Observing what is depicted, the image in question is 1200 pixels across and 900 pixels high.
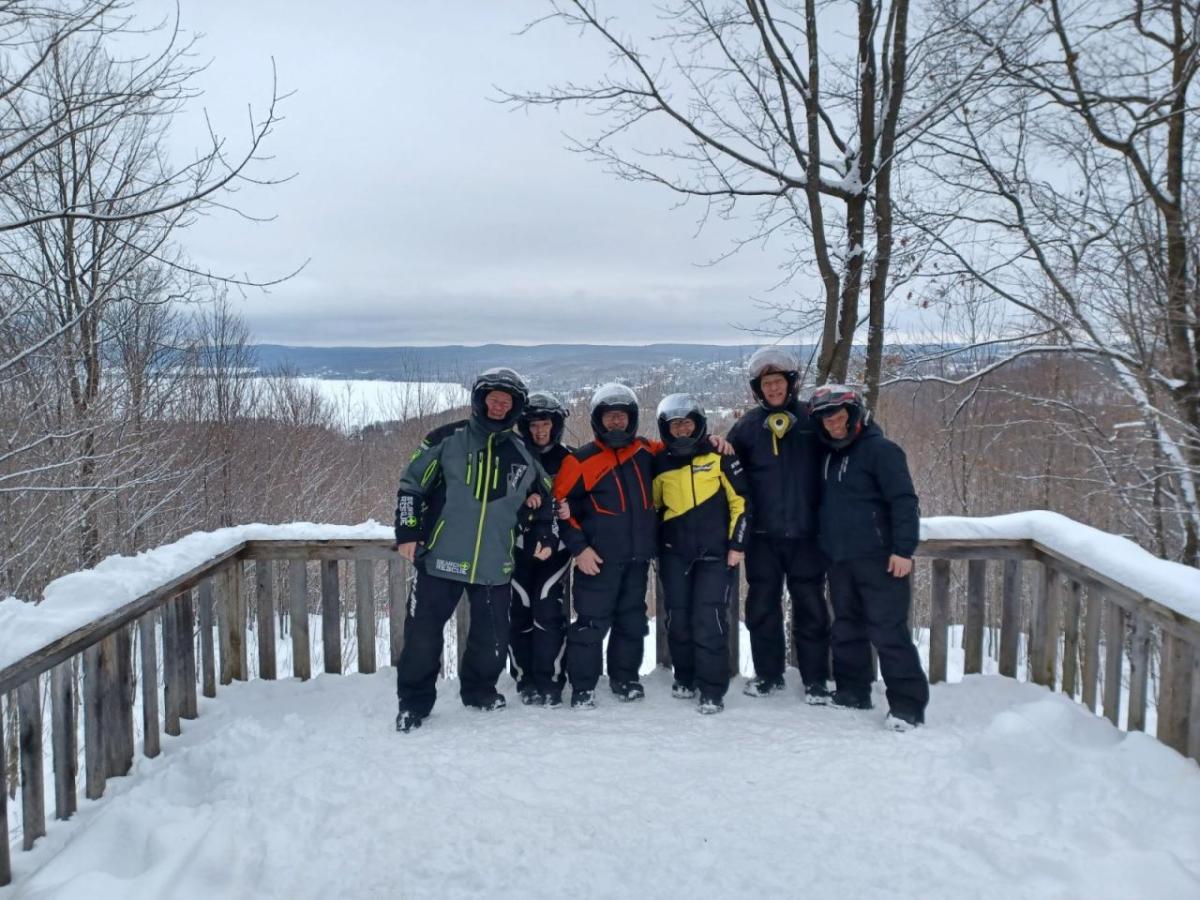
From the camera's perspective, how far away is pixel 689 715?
13.0 ft

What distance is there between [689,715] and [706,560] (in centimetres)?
78

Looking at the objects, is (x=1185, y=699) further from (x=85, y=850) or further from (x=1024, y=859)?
(x=85, y=850)

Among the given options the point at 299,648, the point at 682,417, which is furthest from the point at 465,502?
the point at 299,648

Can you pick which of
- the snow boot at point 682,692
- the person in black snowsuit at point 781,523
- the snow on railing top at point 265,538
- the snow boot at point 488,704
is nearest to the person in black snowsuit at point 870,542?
the person in black snowsuit at point 781,523

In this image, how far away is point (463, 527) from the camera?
3822 mm

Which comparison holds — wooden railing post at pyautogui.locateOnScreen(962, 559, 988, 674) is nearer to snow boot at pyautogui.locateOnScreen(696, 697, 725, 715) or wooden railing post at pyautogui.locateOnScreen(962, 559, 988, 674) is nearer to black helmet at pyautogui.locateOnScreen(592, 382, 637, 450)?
snow boot at pyautogui.locateOnScreen(696, 697, 725, 715)

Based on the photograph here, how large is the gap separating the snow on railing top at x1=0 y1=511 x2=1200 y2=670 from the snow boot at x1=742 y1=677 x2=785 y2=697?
113 centimetres

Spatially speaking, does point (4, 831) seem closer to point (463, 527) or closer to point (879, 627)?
point (463, 527)

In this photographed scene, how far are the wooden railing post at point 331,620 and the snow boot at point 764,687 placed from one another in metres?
2.27

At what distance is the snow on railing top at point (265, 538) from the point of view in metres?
2.77

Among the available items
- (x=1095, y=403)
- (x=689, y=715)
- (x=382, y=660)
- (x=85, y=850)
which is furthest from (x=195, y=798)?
(x=1095, y=403)

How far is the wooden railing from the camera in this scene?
9.27ft

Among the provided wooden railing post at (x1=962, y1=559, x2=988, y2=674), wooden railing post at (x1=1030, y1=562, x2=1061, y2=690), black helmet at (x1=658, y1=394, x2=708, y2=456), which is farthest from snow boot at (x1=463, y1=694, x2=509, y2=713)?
wooden railing post at (x1=1030, y1=562, x2=1061, y2=690)

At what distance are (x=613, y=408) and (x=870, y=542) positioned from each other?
1407 mm
